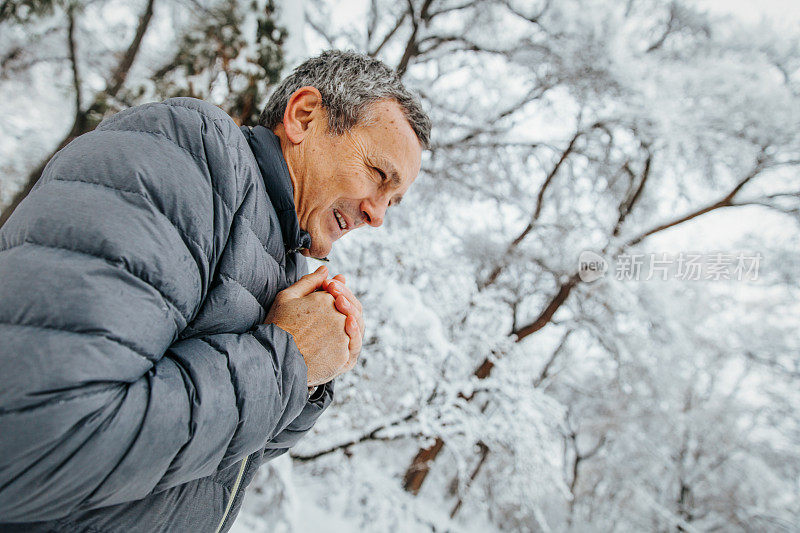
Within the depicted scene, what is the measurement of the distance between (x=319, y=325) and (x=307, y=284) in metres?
0.14

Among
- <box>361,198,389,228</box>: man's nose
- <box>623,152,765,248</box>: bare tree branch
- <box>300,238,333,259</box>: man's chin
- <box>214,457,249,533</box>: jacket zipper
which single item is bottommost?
<box>214,457,249,533</box>: jacket zipper

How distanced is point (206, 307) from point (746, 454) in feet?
50.7

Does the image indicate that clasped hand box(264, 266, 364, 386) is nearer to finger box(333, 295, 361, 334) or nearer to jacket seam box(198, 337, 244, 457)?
finger box(333, 295, 361, 334)

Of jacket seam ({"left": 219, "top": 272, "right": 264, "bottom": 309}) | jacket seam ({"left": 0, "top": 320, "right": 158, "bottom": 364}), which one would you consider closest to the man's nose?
jacket seam ({"left": 219, "top": 272, "right": 264, "bottom": 309})

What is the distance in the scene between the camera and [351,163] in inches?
42.6

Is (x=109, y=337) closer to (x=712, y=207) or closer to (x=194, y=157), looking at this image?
(x=194, y=157)

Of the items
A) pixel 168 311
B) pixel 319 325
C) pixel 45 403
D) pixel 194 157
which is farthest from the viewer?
pixel 319 325

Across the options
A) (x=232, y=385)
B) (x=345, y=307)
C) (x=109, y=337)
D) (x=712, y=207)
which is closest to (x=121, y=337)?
(x=109, y=337)

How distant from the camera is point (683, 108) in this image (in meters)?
4.52

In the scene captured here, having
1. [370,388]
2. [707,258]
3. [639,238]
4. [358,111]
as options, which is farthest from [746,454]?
[358,111]

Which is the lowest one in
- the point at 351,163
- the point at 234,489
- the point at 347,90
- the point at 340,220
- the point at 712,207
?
the point at 234,489

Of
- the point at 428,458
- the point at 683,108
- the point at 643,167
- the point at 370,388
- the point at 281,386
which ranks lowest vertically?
the point at 428,458

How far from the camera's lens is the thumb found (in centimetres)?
96

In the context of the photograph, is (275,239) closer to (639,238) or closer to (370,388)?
(370,388)
